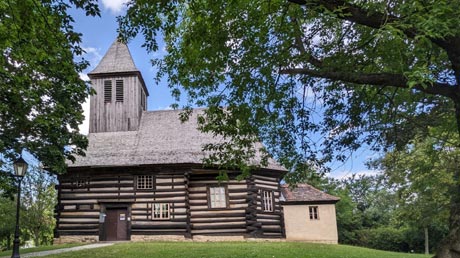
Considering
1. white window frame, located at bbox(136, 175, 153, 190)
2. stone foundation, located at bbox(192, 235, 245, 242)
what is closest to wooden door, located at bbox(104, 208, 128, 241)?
white window frame, located at bbox(136, 175, 153, 190)

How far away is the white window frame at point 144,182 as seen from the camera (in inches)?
892

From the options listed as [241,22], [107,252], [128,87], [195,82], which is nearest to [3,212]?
[128,87]

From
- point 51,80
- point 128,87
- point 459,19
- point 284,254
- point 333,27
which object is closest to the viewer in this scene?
point 459,19

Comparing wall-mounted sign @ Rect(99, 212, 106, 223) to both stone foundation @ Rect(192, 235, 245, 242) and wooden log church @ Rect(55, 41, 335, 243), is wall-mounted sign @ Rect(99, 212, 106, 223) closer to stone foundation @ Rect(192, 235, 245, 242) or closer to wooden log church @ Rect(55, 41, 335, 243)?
wooden log church @ Rect(55, 41, 335, 243)

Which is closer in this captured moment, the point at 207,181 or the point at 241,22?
the point at 241,22

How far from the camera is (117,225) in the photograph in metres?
22.4

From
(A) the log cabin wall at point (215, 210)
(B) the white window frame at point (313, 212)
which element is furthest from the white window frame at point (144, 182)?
(B) the white window frame at point (313, 212)

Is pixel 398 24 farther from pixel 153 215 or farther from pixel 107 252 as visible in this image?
pixel 153 215

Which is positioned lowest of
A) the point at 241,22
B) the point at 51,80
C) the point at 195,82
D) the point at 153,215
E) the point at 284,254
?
the point at 284,254

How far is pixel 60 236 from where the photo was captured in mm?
22297

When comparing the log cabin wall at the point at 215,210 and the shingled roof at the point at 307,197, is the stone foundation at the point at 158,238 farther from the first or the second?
the shingled roof at the point at 307,197

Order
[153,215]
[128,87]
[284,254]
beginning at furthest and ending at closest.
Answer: [128,87]
[153,215]
[284,254]

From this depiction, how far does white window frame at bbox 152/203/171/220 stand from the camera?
2222 centimetres

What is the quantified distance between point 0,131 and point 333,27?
42.3ft
